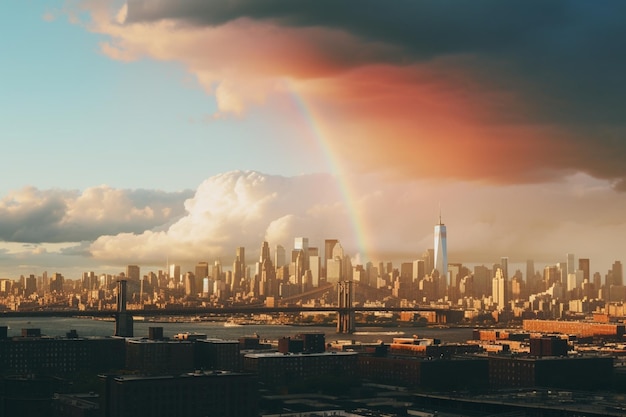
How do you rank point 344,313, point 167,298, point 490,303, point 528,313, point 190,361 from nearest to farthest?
point 190,361, point 344,313, point 528,313, point 167,298, point 490,303

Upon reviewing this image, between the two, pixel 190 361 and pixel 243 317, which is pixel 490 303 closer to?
pixel 243 317

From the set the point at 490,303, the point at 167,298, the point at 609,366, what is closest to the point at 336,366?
the point at 609,366

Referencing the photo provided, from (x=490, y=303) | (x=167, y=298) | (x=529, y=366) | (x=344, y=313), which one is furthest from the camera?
(x=490, y=303)

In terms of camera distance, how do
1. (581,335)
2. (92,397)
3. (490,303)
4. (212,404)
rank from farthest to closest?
1. (490,303)
2. (581,335)
3. (92,397)
4. (212,404)

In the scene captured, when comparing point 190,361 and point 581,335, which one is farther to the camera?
A: point 581,335

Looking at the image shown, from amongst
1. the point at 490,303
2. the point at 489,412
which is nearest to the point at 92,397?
the point at 489,412

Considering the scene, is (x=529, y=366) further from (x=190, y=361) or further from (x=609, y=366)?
(x=190, y=361)

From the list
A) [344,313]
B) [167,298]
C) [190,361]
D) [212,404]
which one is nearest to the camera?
[212,404]

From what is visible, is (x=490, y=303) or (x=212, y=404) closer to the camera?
(x=212, y=404)
